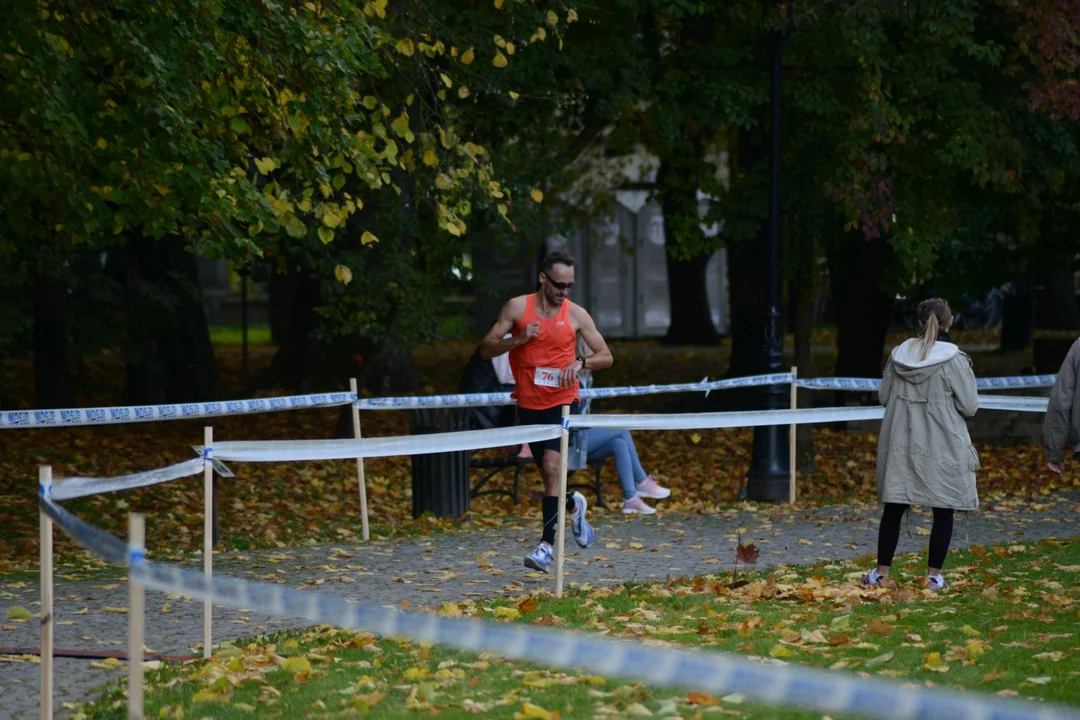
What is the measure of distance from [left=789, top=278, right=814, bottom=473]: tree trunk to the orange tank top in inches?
262

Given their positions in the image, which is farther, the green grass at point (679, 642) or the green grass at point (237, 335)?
the green grass at point (237, 335)

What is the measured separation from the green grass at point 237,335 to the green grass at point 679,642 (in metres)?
30.0

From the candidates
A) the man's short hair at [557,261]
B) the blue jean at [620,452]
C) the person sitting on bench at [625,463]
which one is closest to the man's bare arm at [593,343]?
the man's short hair at [557,261]

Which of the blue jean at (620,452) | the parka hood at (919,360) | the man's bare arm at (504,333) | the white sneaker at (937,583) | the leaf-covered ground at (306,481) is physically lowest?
the leaf-covered ground at (306,481)

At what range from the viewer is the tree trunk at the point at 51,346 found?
1723cm

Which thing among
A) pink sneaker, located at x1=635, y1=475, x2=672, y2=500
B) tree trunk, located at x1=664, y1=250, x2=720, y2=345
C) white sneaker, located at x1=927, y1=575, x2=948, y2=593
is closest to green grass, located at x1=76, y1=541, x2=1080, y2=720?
white sneaker, located at x1=927, y1=575, x2=948, y2=593

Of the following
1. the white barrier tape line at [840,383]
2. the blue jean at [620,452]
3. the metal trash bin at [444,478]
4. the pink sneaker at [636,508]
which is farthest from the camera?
the white barrier tape line at [840,383]

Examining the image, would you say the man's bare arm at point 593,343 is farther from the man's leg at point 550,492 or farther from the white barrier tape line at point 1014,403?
the white barrier tape line at point 1014,403

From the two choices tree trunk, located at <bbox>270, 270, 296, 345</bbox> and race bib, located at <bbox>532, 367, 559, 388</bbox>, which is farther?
tree trunk, located at <bbox>270, 270, 296, 345</bbox>

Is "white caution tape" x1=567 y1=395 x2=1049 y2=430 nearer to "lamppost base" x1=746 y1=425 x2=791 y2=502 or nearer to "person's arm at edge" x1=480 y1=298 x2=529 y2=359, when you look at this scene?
"person's arm at edge" x1=480 y1=298 x2=529 y2=359

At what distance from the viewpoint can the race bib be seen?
29.7 feet

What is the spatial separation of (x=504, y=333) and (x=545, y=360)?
0.97 feet

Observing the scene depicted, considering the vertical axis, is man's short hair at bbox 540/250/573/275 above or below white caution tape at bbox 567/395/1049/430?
above

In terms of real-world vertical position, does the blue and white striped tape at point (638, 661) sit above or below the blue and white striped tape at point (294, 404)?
below
